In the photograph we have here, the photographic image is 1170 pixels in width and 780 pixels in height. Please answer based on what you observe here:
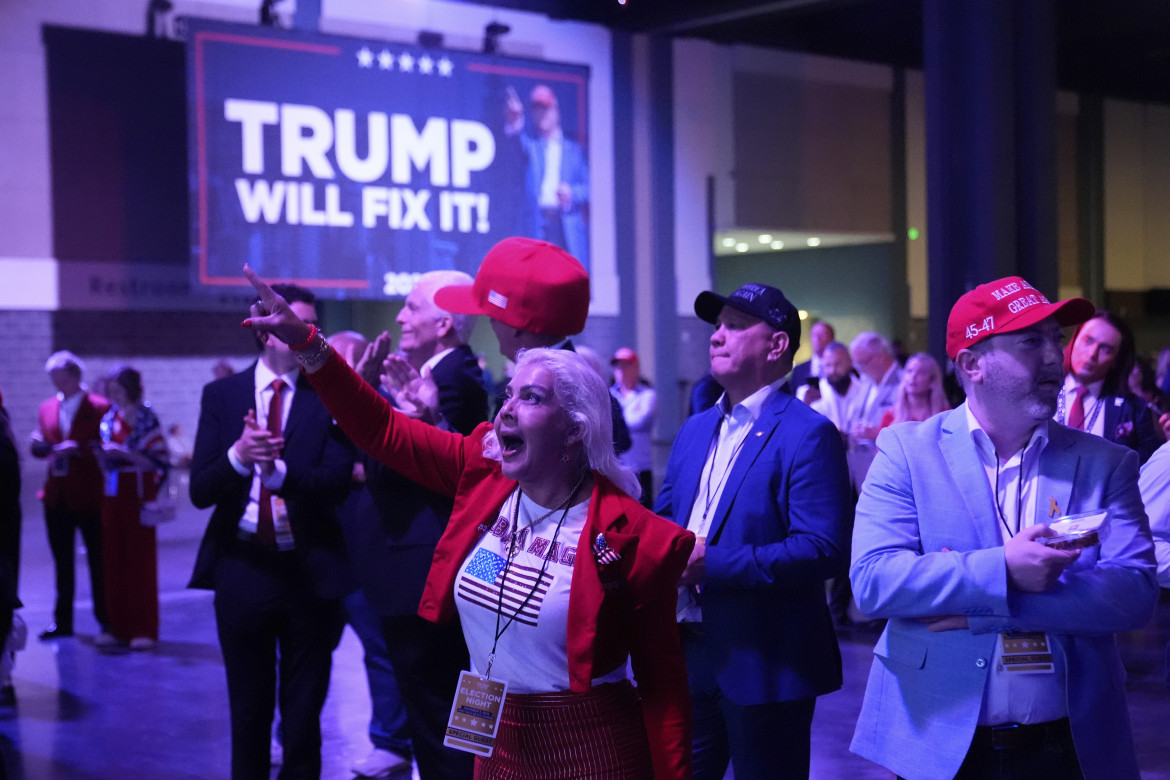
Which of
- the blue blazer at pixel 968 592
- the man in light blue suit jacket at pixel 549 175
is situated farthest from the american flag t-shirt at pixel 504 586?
the man in light blue suit jacket at pixel 549 175

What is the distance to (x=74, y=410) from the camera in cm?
750

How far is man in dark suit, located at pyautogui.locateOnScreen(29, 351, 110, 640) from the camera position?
735 cm

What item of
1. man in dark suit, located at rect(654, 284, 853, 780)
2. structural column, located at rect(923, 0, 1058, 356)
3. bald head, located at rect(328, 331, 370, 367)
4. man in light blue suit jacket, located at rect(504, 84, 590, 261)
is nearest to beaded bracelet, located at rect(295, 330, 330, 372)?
man in dark suit, located at rect(654, 284, 853, 780)

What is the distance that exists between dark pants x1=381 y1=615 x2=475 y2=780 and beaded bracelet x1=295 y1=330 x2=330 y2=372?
100cm

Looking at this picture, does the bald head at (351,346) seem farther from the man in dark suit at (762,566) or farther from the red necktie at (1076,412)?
the red necktie at (1076,412)

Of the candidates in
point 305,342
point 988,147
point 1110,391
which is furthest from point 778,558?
point 988,147

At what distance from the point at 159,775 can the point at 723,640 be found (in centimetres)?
278

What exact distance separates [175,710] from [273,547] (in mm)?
2397

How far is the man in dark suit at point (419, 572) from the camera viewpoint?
3.20 meters

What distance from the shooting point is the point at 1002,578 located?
2.09 meters

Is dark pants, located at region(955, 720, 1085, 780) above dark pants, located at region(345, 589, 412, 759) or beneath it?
above

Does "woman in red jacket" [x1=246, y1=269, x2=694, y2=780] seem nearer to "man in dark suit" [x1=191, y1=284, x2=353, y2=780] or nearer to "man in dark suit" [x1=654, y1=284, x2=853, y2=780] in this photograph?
"man in dark suit" [x1=654, y1=284, x2=853, y2=780]

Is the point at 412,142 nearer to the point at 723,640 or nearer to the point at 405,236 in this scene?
the point at 405,236

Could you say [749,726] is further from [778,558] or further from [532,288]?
[532,288]
